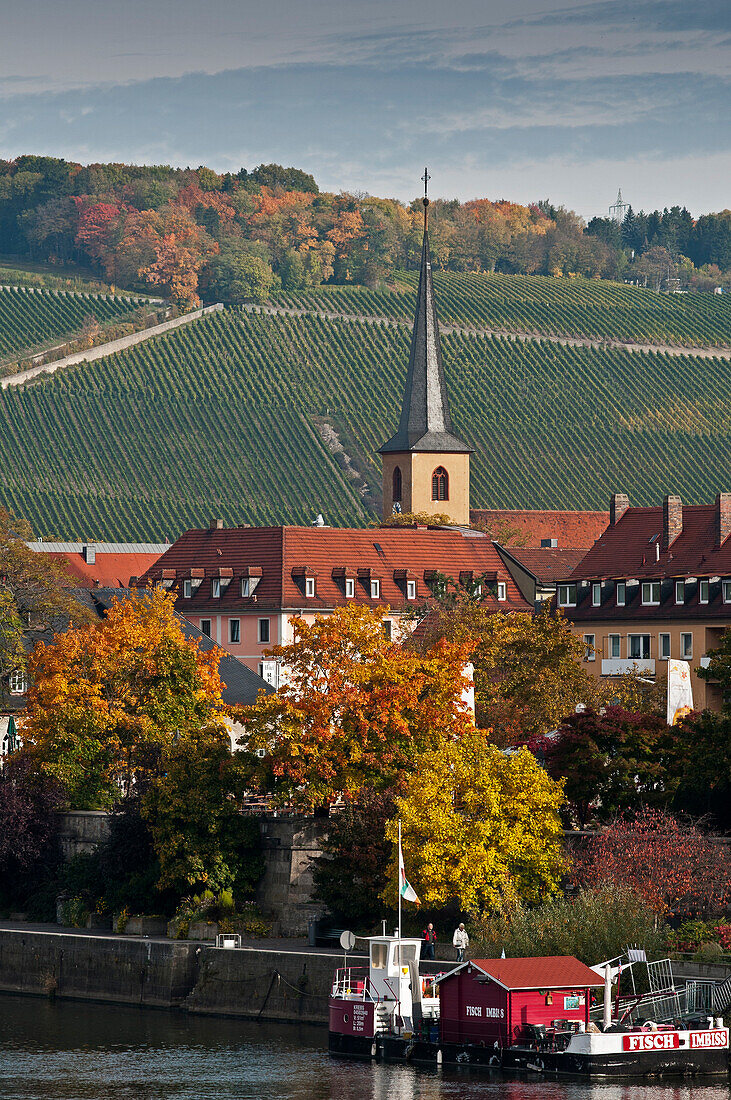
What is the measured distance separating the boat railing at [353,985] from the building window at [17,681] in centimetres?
2934

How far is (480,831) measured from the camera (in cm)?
5872

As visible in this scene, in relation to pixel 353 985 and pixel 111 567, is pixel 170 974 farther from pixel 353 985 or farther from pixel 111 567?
pixel 111 567

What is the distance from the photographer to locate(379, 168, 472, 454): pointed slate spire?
14638cm

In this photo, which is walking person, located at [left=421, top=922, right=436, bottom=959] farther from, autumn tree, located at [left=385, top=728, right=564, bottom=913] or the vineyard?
the vineyard

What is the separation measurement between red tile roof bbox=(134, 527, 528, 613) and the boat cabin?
190 feet

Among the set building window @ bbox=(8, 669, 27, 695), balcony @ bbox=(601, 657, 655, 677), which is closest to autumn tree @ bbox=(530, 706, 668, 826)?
building window @ bbox=(8, 669, 27, 695)

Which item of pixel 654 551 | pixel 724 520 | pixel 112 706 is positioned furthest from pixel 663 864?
pixel 654 551

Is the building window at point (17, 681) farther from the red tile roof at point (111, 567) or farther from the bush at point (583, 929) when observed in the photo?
the red tile roof at point (111, 567)

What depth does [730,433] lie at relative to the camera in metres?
190

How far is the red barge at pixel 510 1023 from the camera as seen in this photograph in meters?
48.5

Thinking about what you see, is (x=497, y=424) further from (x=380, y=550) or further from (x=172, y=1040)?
(x=172, y=1040)

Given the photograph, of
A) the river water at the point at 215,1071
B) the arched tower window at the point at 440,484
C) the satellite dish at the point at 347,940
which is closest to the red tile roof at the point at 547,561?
the arched tower window at the point at 440,484

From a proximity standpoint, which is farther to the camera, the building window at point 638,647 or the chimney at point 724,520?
the chimney at point 724,520

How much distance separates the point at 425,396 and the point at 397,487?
630cm
